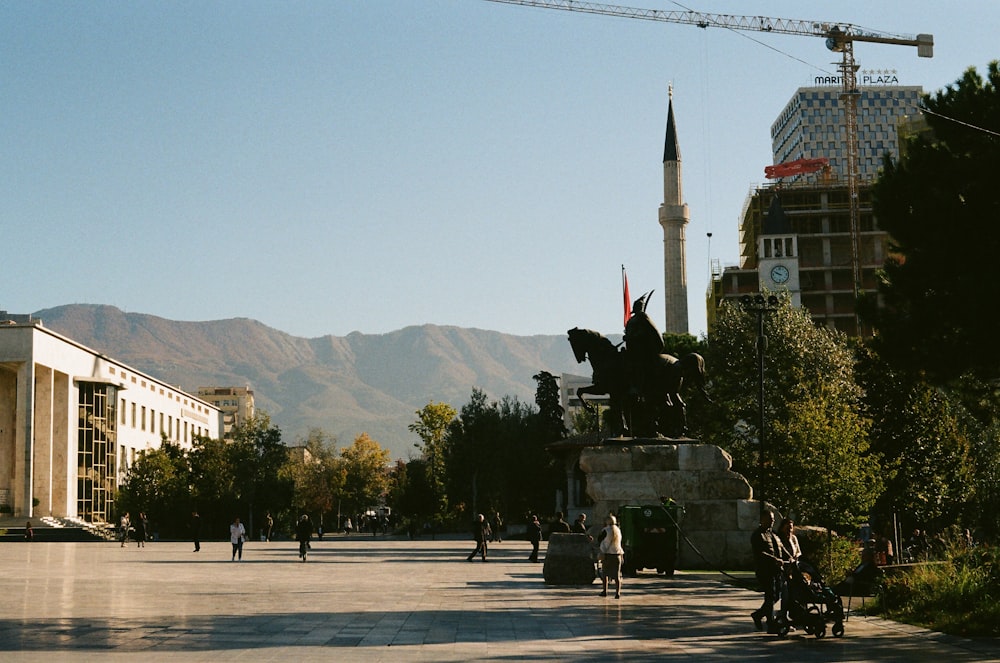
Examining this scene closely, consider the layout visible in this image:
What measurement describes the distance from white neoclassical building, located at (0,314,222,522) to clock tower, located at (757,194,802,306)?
59533mm

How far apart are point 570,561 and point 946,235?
9871 millimetres

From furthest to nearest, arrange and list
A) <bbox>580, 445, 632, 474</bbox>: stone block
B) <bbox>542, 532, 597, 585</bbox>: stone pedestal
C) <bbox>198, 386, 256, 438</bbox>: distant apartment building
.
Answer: <bbox>198, 386, 256, 438</bbox>: distant apartment building < <bbox>580, 445, 632, 474</bbox>: stone block < <bbox>542, 532, 597, 585</bbox>: stone pedestal

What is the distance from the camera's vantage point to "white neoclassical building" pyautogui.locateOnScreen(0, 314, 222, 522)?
67.3m

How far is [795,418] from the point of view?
3722 cm

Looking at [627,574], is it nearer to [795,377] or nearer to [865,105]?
[795,377]

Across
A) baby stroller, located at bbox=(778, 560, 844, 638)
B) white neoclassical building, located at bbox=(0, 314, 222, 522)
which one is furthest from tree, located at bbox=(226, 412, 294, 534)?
baby stroller, located at bbox=(778, 560, 844, 638)

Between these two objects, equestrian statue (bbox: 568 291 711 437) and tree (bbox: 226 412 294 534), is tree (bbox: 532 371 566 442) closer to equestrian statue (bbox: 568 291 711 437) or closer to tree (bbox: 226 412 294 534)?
tree (bbox: 226 412 294 534)

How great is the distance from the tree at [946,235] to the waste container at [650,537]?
7398 millimetres

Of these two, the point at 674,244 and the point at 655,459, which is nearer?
the point at 655,459

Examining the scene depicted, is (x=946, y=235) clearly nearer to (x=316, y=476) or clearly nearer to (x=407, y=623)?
(x=407, y=623)

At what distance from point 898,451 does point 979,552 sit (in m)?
26.0

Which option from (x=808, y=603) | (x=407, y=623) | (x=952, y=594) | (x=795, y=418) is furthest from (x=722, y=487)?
(x=407, y=623)

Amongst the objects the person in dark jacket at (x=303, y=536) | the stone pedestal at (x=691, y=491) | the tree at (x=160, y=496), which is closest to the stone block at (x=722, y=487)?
the stone pedestal at (x=691, y=491)

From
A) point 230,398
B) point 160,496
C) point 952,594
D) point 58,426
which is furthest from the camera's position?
point 230,398
